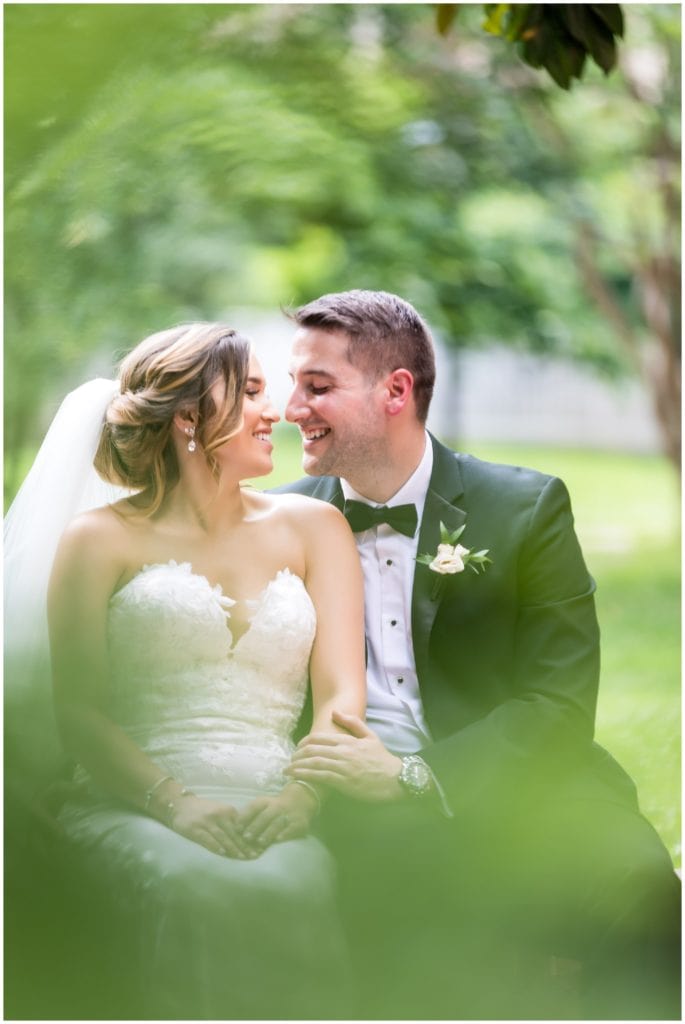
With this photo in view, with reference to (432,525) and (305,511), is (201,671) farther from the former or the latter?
(432,525)

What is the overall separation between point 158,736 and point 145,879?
8.7 inches

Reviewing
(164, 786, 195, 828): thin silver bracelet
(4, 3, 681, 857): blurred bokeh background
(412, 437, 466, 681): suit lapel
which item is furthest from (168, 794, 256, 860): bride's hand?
(4, 3, 681, 857): blurred bokeh background

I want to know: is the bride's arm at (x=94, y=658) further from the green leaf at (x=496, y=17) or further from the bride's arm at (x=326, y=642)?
the green leaf at (x=496, y=17)

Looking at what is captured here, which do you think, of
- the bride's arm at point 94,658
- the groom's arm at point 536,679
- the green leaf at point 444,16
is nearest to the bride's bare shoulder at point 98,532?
the bride's arm at point 94,658

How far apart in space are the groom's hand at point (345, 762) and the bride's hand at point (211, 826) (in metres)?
0.13

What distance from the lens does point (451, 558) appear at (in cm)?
203

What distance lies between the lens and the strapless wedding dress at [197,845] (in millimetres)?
1848

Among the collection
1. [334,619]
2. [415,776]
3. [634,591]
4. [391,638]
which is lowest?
[634,591]

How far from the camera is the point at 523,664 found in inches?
81.6

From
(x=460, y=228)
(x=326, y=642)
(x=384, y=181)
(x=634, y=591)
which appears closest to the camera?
(x=326, y=642)

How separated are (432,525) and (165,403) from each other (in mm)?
495

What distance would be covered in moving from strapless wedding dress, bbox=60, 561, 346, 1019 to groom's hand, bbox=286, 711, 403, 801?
47 millimetres

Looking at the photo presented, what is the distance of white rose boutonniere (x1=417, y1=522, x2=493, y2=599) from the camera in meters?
2.02

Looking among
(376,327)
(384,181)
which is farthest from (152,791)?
(384,181)
